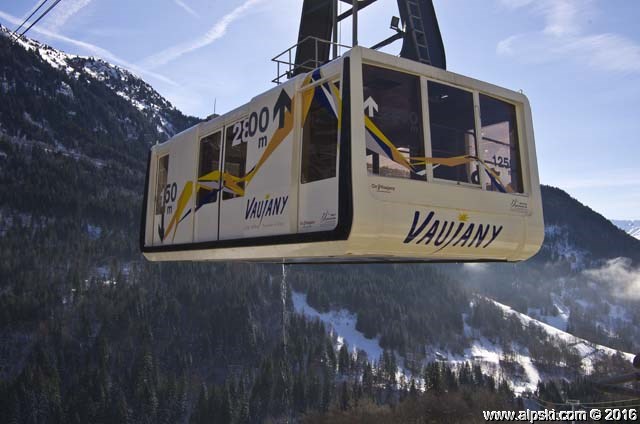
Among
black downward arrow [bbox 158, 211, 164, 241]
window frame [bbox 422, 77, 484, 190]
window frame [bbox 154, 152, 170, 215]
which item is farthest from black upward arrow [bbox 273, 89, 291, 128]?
black downward arrow [bbox 158, 211, 164, 241]

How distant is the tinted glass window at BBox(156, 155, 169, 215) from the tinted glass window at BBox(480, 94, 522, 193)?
6.65 meters

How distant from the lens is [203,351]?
608ft

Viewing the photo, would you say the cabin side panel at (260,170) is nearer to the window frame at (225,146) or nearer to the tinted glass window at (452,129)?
the window frame at (225,146)

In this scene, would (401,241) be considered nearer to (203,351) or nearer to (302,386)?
(302,386)

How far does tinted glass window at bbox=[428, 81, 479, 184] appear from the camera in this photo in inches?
302

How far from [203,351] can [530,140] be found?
7339 inches

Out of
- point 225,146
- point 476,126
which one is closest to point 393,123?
point 476,126

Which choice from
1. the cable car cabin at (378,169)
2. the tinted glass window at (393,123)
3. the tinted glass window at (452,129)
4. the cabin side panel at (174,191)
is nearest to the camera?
the cable car cabin at (378,169)

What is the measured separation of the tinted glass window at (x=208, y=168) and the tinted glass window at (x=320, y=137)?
107 inches

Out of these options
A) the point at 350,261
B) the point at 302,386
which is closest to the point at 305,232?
the point at 350,261

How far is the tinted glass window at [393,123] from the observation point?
7023mm

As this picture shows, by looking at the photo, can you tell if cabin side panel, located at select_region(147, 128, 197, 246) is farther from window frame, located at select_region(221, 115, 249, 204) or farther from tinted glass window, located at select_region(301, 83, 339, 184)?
tinted glass window, located at select_region(301, 83, 339, 184)

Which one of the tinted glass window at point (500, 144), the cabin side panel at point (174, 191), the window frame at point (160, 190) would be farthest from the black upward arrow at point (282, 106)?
the window frame at point (160, 190)

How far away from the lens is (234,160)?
9.41 m
